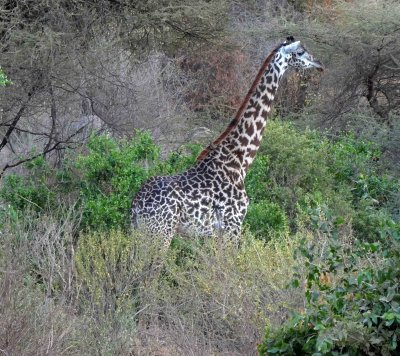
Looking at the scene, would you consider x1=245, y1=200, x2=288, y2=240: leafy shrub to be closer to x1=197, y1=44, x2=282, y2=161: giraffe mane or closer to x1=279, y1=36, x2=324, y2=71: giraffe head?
x1=197, y1=44, x2=282, y2=161: giraffe mane

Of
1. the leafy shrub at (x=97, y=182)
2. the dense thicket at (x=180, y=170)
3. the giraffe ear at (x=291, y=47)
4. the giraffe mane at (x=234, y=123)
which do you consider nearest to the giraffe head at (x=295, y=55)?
the giraffe ear at (x=291, y=47)

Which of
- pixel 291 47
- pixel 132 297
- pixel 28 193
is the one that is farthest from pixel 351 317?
pixel 28 193

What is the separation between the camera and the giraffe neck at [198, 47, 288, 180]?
9773mm

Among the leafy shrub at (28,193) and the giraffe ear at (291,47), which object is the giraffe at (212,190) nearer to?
the giraffe ear at (291,47)

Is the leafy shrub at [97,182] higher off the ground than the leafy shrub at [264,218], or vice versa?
the leafy shrub at [97,182]

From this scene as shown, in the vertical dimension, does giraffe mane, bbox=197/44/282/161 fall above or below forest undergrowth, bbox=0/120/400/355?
above

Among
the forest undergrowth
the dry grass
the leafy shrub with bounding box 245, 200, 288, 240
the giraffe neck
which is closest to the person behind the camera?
the forest undergrowth

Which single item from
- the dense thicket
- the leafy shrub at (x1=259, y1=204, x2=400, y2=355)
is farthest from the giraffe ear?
the leafy shrub at (x1=259, y1=204, x2=400, y2=355)

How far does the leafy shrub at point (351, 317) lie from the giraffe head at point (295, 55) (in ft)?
19.2

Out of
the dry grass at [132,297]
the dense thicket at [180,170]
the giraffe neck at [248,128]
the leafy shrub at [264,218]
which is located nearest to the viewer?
the dense thicket at [180,170]

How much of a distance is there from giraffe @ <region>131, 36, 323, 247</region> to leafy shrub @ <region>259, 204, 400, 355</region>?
14.6 feet

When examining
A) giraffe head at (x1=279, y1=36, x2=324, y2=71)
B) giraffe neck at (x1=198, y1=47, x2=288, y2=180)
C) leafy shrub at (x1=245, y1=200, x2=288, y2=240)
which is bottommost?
leafy shrub at (x1=245, y1=200, x2=288, y2=240)

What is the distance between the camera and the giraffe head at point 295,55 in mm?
10328

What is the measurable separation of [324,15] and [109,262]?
44.4ft
